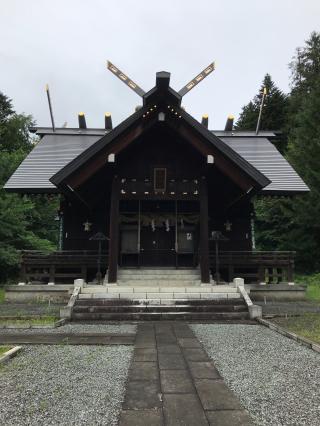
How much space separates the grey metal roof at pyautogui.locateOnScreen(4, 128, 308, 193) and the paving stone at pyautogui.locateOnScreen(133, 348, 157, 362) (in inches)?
389

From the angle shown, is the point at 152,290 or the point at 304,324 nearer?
the point at 304,324

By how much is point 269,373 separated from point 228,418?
1.61 metres

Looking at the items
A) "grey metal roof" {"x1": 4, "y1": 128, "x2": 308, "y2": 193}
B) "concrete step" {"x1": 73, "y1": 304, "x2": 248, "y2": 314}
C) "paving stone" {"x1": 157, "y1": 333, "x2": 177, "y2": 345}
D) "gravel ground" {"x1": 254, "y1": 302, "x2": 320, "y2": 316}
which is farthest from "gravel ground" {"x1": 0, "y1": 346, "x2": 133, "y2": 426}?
"grey metal roof" {"x1": 4, "y1": 128, "x2": 308, "y2": 193}

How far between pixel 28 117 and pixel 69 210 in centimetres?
2821

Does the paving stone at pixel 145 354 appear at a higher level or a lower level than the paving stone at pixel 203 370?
lower

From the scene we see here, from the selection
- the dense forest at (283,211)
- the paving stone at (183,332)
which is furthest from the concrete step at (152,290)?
the dense forest at (283,211)

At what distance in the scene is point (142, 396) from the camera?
3.64 metres

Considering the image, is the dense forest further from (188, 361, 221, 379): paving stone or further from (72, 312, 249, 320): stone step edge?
(188, 361, 221, 379): paving stone

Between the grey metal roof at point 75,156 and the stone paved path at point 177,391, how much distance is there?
10130 millimetres

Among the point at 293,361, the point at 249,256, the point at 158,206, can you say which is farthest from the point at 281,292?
the point at 293,361

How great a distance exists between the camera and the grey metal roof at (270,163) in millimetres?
14328

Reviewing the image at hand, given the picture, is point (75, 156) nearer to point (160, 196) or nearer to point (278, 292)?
point (160, 196)

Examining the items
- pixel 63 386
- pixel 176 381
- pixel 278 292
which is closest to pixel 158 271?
pixel 278 292

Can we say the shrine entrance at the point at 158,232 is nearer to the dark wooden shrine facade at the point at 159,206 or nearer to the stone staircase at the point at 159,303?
the dark wooden shrine facade at the point at 159,206
